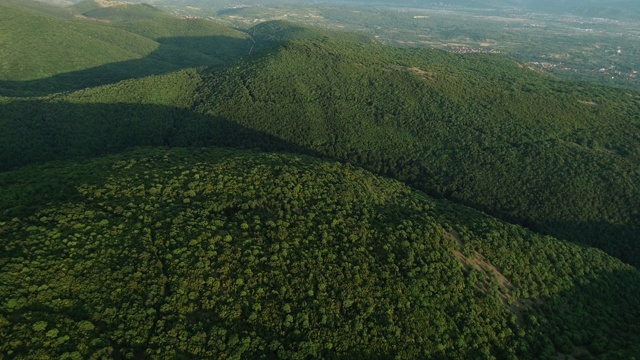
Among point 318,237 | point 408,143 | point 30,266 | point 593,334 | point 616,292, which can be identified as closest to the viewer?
point 30,266

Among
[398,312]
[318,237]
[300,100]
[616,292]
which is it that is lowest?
[616,292]

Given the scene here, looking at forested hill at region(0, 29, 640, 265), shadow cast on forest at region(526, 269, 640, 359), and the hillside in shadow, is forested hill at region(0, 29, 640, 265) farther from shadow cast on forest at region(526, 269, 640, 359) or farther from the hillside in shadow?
shadow cast on forest at region(526, 269, 640, 359)

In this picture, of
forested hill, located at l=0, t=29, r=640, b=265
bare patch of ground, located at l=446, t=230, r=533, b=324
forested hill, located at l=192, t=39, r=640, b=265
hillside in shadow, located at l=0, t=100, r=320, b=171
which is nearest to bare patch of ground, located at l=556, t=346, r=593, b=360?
bare patch of ground, located at l=446, t=230, r=533, b=324

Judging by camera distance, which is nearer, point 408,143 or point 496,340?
point 496,340

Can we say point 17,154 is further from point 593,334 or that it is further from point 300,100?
point 593,334

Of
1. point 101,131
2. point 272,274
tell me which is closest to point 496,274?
point 272,274

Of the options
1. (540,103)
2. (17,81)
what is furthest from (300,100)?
(17,81)

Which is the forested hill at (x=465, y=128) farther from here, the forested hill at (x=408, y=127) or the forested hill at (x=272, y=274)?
the forested hill at (x=272, y=274)

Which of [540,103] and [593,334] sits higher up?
[540,103]
